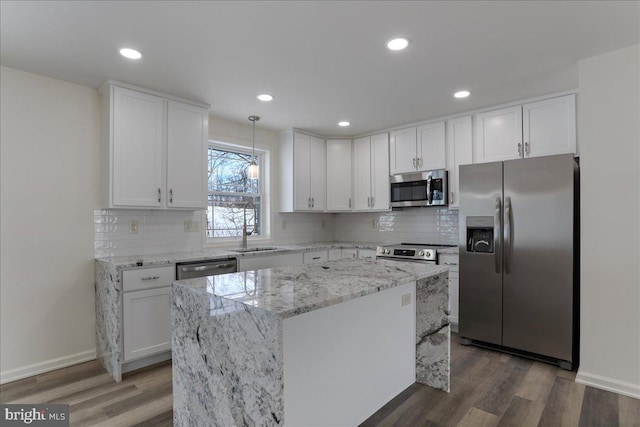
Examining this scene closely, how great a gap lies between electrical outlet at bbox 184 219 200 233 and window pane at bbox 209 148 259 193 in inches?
19.1

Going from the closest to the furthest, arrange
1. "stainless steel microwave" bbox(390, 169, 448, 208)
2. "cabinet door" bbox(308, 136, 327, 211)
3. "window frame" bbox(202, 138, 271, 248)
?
"stainless steel microwave" bbox(390, 169, 448, 208) < "window frame" bbox(202, 138, 271, 248) < "cabinet door" bbox(308, 136, 327, 211)

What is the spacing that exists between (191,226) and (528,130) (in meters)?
3.65

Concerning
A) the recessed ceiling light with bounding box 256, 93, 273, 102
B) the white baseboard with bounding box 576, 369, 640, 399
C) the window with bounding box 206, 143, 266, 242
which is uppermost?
the recessed ceiling light with bounding box 256, 93, 273, 102

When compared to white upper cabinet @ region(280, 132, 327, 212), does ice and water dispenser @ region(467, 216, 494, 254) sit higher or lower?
lower

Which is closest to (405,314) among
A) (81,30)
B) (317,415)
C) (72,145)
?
(317,415)

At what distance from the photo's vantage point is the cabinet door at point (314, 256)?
424 centimetres

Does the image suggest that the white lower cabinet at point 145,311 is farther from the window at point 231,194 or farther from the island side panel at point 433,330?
the island side panel at point 433,330

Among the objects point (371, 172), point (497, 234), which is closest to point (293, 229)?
point (371, 172)

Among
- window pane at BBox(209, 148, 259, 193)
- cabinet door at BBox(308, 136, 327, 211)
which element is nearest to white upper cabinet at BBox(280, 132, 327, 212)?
cabinet door at BBox(308, 136, 327, 211)

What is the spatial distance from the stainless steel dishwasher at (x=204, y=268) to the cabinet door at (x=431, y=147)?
2527 mm

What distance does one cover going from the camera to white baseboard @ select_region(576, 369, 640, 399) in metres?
2.45

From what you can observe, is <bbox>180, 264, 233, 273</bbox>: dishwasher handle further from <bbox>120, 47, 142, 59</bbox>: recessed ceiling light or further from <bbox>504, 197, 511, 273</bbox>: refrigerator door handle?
<bbox>504, 197, 511, 273</bbox>: refrigerator door handle

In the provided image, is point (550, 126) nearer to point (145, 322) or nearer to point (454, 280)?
point (454, 280)

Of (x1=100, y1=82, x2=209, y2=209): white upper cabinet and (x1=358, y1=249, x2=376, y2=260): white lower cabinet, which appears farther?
(x1=358, y1=249, x2=376, y2=260): white lower cabinet
